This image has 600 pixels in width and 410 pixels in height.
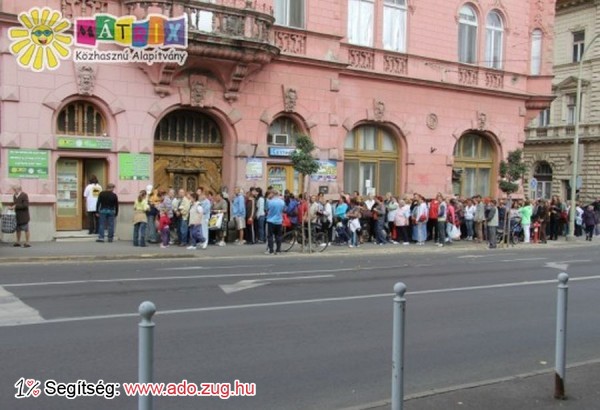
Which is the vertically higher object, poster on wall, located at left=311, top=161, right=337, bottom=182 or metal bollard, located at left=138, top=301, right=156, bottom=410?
poster on wall, located at left=311, top=161, right=337, bottom=182

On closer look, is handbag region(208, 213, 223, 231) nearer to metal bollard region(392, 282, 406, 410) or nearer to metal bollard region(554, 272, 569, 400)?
metal bollard region(554, 272, 569, 400)

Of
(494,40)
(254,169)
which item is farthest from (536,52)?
(254,169)

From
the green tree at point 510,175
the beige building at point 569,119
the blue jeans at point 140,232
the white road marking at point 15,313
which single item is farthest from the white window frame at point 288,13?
the beige building at point 569,119

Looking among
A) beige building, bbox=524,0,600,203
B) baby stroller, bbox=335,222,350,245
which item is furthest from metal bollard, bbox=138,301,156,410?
beige building, bbox=524,0,600,203

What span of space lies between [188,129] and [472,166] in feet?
46.7

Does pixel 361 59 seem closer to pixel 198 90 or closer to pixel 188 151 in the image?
pixel 198 90

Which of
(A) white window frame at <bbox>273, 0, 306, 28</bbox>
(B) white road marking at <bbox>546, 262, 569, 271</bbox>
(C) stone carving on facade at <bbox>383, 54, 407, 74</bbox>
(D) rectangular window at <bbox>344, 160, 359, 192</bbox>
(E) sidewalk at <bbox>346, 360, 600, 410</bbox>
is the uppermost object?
(A) white window frame at <bbox>273, 0, 306, 28</bbox>

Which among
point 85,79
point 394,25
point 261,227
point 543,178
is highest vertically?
point 394,25

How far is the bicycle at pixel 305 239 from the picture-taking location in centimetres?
2019

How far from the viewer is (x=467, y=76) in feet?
97.0

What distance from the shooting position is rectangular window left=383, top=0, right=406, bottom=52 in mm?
27078

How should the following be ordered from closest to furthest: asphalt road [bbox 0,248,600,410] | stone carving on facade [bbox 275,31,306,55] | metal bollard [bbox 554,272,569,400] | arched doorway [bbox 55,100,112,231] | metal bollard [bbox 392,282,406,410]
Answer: metal bollard [bbox 392,282,406,410] < metal bollard [bbox 554,272,569,400] < asphalt road [bbox 0,248,600,410] < arched doorway [bbox 55,100,112,231] < stone carving on facade [bbox 275,31,306,55]

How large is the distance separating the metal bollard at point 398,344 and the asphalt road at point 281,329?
101cm

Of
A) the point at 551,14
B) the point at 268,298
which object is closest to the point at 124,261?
the point at 268,298
